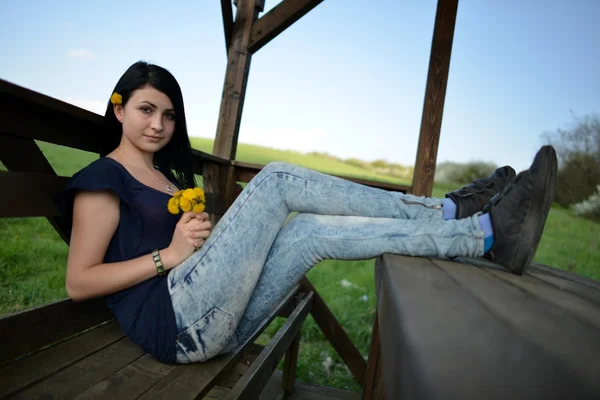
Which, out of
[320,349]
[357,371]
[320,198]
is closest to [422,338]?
[320,198]

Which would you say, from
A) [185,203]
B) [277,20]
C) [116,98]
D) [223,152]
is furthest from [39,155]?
[277,20]

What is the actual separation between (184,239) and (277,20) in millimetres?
2302

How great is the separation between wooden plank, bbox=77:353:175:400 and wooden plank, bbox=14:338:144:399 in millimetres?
20

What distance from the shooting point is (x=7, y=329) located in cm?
112

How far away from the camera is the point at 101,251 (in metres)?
1.17

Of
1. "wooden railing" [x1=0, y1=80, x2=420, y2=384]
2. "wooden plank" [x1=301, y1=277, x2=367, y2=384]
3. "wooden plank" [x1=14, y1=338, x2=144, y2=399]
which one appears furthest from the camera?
"wooden plank" [x1=301, y1=277, x2=367, y2=384]

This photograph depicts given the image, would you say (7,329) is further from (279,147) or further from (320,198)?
(279,147)

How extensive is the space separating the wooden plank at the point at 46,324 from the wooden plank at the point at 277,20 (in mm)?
2315

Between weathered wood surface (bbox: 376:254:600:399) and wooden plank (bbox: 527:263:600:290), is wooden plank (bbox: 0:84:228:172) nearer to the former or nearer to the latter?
weathered wood surface (bbox: 376:254:600:399)

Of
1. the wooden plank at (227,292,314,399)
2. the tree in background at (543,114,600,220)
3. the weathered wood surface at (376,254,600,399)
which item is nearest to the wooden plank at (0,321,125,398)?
the wooden plank at (227,292,314,399)

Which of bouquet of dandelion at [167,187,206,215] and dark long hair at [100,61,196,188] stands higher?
dark long hair at [100,61,196,188]

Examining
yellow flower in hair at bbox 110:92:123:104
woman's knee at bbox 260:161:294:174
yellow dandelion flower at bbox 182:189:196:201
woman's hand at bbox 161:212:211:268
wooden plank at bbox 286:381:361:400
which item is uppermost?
yellow flower in hair at bbox 110:92:123:104

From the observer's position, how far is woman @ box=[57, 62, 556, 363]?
3.85 ft

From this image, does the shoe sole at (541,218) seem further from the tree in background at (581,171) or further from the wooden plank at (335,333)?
the tree in background at (581,171)
